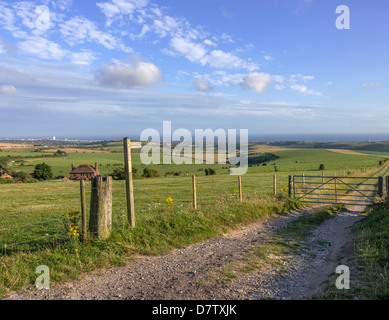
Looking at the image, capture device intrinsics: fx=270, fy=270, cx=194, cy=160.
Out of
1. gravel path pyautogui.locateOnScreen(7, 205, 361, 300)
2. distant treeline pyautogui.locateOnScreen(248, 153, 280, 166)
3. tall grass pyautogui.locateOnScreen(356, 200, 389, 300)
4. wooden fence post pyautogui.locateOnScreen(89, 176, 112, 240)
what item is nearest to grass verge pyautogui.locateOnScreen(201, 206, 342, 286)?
gravel path pyautogui.locateOnScreen(7, 205, 361, 300)

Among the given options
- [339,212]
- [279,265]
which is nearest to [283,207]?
[339,212]

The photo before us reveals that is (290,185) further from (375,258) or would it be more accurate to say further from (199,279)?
(199,279)

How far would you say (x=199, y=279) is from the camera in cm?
527

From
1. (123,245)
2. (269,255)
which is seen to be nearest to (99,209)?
(123,245)

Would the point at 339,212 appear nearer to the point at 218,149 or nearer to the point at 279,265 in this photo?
the point at 279,265

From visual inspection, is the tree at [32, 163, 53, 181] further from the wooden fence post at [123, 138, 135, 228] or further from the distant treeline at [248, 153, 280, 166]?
the wooden fence post at [123, 138, 135, 228]

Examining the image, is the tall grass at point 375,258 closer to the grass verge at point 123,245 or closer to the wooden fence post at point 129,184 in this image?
the grass verge at point 123,245

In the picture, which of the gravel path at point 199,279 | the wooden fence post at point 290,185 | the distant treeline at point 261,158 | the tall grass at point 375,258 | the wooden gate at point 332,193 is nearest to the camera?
the tall grass at point 375,258

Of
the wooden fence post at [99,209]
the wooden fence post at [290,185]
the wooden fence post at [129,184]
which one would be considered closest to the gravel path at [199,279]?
the wooden fence post at [99,209]

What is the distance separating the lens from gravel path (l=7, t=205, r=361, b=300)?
4.71 metres

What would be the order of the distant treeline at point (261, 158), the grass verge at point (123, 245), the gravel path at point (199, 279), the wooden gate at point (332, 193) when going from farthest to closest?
the distant treeline at point (261, 158)
the wooden gate at point (332, 193)
the grass verge at point (123, 245)
the gravel path at point (199, 279)

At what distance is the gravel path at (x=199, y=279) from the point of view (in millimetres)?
4707

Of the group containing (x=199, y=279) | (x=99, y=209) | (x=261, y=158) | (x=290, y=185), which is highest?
(x=99, y=209)
